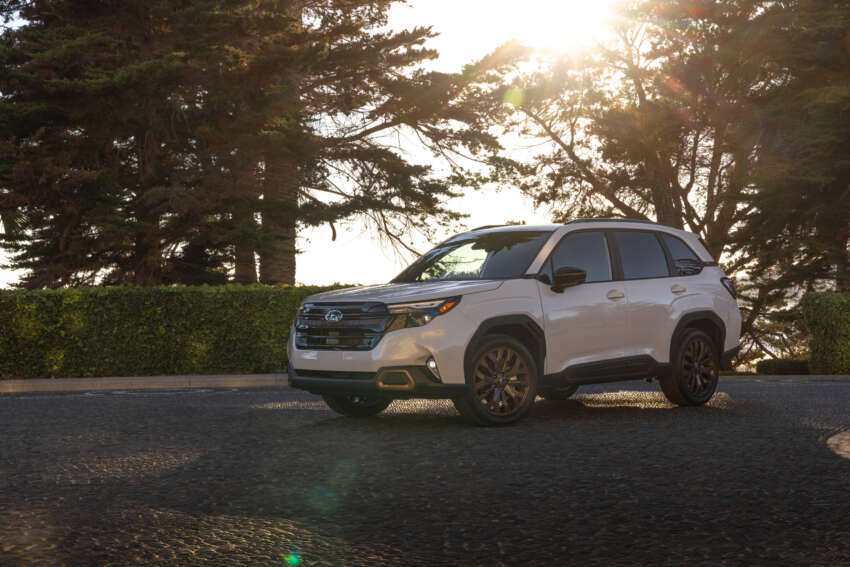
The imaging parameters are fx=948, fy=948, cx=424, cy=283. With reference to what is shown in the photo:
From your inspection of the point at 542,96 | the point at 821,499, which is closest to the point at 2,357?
the point at 821,499

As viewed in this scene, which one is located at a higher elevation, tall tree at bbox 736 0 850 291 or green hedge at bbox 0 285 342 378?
tall tree at bbox 736 0 850 291

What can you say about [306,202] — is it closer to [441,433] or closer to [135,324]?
[135,324]

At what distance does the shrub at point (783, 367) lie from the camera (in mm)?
25609

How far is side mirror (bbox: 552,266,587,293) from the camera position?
9.07 meters

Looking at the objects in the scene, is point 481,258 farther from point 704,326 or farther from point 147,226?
point 147,226

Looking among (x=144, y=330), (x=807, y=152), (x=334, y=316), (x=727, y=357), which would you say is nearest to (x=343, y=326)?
(x=334, y=316)

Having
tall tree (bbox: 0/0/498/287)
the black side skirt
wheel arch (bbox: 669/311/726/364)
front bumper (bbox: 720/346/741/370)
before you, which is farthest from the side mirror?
tall tree (bbox: 0/0/498/287)

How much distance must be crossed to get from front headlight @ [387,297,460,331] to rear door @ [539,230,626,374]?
1.13 m

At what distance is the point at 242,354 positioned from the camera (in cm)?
1755

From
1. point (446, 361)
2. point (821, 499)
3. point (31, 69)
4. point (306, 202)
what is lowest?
point (821, 499)

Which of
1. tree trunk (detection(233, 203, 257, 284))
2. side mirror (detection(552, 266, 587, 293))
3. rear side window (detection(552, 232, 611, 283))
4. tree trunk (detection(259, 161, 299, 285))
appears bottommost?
side mirror (detection(552, 266, 587, 293))

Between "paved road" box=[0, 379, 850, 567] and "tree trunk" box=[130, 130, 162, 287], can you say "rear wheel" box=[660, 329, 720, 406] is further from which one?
"tree trunk" box=[130, 130, 162, 287]

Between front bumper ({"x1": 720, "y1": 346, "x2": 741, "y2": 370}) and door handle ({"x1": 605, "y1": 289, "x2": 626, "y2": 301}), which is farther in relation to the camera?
front bumper ({"x1": 720, "y1": 346, "x2": 741, "y2": 370})

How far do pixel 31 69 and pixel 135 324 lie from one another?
444 inches
